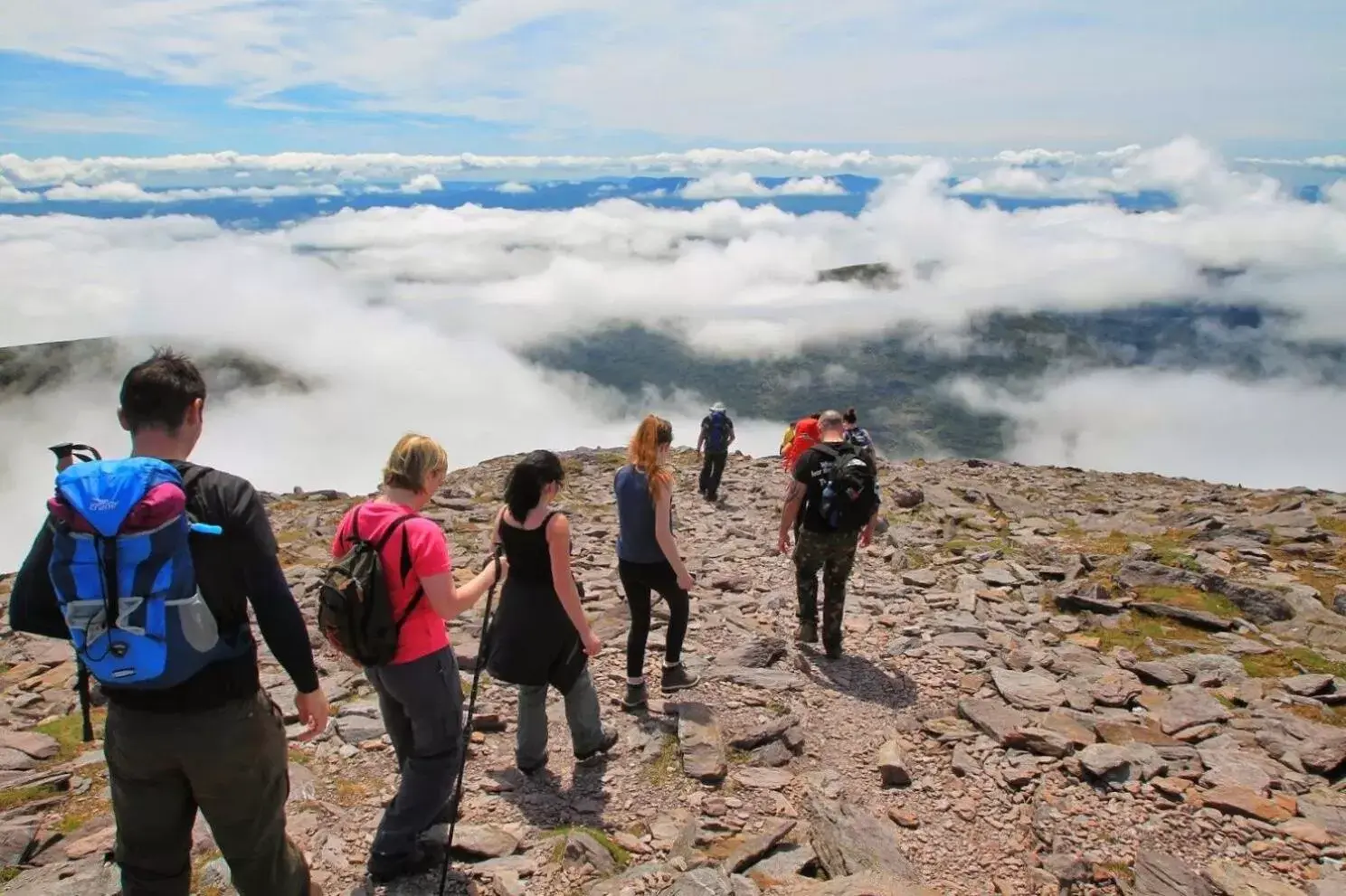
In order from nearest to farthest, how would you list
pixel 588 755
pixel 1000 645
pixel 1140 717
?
pixel 588 755 < pixel 1140 717 < pixel 1000 645

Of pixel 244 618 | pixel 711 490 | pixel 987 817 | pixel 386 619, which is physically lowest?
pixel 711 490

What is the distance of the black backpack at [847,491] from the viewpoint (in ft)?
32.5

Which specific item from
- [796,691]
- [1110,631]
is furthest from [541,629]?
[1110,631]

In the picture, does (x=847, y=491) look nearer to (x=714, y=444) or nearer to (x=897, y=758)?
(x=897, y=758)

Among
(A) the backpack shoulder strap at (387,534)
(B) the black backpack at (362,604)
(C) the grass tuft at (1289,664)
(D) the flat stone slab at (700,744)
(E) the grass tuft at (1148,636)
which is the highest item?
(A) the backpack shoulder strap at (387,534)

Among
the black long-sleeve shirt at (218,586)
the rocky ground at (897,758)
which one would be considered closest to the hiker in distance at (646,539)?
the rocky ground at (897,758)

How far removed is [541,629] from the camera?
695 centimetres

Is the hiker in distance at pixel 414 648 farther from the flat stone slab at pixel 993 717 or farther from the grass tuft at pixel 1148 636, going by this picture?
the grass tuft at pixel 1148 636

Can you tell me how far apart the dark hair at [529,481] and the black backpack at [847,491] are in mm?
4498

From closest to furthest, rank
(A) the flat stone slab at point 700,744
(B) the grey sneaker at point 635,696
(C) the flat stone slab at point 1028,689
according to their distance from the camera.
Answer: (A) the flat stone slab at point 700,744 → (B) the grey sneaker at point 635,696 → (C) the flat stone slab at point 1028,689

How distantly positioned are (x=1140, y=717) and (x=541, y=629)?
6.99m

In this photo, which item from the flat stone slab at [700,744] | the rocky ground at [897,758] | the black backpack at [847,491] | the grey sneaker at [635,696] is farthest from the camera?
the black backpack at [847,491]

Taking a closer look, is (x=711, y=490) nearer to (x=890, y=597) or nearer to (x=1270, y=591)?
(x=890, y=597)

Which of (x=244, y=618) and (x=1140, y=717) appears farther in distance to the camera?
(x=1140, y=717)
